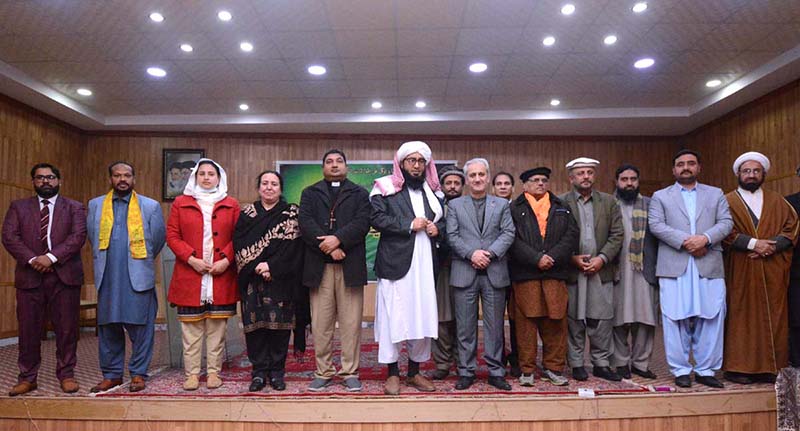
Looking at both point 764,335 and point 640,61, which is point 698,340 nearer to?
point 764,335

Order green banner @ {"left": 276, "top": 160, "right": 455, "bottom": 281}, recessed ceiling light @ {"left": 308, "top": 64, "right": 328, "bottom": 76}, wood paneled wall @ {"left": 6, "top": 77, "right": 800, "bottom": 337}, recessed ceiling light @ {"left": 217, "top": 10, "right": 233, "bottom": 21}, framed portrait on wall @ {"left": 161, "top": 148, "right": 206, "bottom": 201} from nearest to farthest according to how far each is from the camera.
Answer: recessed ceiling light @ {"left": 217, "top": 10, "right": 233, "bottom": 21}, recessed ceiling light @ {"left": 308, "top": 64, "right": 328, "bottom": 76}, wood paneled wall @ {"left": 6, "top": 77, "right": 800, "bottom": 337}, framed portrait on wall @ {"left": 161, "top": 148, "right": 206, "bottom": 201}, green banner @ {"left": 276, "top": 160, "right": 455, "bottom": 281}

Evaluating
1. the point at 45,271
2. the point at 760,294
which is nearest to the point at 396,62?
the point at 45,271

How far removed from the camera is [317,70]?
264 inches

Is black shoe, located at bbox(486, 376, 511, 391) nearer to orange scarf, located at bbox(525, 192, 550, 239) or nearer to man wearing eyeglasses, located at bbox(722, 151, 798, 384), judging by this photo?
orange scarf, located at bbox(525, 192, 550, 239)

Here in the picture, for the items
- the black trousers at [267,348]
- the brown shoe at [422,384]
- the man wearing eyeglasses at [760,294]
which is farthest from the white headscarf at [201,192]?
the man wearing eyeglasses at [760,294]

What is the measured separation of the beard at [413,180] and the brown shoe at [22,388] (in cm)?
298

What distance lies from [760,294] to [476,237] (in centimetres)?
210

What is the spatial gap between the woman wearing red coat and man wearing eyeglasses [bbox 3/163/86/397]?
0.76m

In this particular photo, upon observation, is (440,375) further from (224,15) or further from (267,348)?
(224,15)

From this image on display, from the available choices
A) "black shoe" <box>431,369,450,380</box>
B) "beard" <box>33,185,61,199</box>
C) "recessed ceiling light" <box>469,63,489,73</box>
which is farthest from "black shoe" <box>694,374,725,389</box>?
"beard" <box>33,185,61,199</box>

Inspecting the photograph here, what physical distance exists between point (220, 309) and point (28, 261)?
1361mm

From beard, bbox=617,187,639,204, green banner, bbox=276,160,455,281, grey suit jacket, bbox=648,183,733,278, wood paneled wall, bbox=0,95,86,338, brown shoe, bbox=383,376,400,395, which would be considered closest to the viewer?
brown shoe, bbox=383,376,400,395

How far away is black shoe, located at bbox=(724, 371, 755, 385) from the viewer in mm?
3904

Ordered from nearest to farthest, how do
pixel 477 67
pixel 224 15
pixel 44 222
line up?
pixel 44 222
pixel 224 15
pixel 477 67
